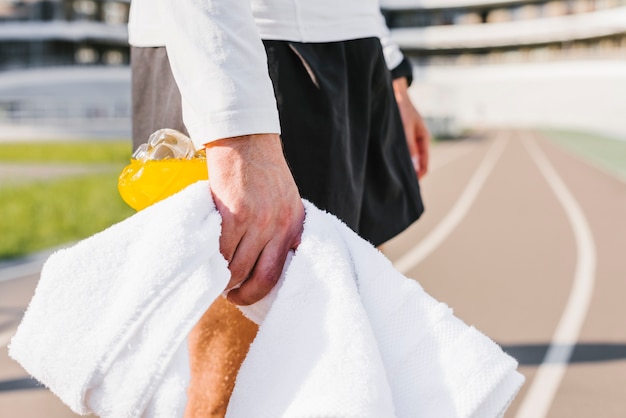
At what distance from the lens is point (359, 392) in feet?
3.56

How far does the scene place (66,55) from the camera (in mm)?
68188

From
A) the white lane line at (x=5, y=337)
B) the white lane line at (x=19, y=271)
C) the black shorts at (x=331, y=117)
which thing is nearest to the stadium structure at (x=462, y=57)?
the white lane line at (x=19, y=271)

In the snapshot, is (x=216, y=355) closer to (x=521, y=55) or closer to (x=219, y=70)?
(x=219, y=70)

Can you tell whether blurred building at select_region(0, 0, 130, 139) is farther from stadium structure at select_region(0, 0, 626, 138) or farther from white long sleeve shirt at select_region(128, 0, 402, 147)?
white long sleeve shirt at select_region(128, 0, 402, 147)

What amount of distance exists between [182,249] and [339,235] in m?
0.26

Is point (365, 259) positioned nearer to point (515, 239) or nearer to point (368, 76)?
point (368, 76)

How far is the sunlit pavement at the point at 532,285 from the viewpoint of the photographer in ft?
13.9

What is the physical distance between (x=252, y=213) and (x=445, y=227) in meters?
9.75

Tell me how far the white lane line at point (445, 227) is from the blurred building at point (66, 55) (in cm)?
4625

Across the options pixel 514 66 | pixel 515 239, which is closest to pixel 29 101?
pixel 514 66

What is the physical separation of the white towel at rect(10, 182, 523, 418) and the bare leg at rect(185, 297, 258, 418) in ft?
0.92

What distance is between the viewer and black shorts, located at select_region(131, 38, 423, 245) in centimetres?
164

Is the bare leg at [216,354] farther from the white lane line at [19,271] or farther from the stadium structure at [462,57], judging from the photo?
the stadium structure at [462,57]

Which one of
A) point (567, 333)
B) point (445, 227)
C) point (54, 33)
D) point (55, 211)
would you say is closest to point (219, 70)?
point (567, 333)
